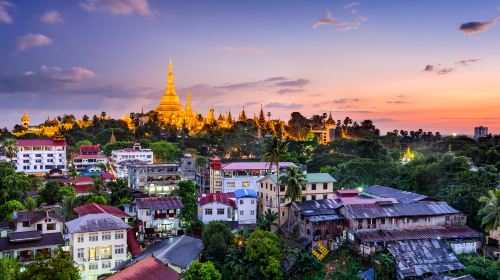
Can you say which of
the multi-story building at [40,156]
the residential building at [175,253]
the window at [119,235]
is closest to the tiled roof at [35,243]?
the window at [119,235]

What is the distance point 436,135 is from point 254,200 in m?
105

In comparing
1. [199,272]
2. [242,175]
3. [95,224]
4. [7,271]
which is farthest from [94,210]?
[242,175]

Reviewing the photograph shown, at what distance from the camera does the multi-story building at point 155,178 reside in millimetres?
65250

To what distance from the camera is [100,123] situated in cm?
12838

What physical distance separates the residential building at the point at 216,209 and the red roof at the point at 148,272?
15.2m

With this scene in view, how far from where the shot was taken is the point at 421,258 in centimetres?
3825

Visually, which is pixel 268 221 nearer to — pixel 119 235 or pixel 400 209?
pixel 400 209

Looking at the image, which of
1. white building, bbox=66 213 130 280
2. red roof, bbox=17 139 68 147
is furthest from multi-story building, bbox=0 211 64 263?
red roof, bbox=17 139 68 147

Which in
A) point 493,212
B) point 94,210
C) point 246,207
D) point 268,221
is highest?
point 493,212

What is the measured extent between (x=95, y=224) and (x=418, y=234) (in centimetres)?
3118

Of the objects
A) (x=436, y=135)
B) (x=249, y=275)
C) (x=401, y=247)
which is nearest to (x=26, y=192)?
(x=249, y=275)

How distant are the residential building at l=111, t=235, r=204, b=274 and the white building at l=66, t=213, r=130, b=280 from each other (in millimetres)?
1824

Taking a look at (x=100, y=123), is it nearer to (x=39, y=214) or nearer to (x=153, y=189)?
(x=153, y=189)

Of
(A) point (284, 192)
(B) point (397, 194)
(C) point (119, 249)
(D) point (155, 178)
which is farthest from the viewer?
(D) point (155, 178)
